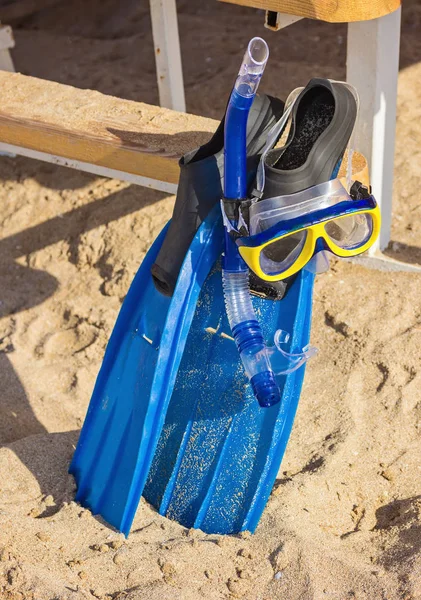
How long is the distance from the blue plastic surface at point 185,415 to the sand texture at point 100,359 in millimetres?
68

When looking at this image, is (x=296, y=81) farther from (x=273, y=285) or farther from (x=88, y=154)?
(x=273, y=285)

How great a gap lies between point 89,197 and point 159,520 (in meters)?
1.53

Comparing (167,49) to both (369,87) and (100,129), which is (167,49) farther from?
(369,87)

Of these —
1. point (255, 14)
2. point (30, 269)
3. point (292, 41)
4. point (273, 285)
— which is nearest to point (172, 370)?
point (273, 285)

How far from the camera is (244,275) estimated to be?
64.6 inches

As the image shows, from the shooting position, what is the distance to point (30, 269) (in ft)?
9.84

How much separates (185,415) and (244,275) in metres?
0.40

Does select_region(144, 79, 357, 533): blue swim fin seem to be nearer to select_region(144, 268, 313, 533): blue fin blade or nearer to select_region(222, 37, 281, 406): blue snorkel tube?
select_region(144, 268, 313, 533): blue fin blade

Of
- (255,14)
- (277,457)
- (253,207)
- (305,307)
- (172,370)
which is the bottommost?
(277,457)

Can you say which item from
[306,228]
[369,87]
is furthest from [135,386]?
[369,87]

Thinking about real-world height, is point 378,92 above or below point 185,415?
above

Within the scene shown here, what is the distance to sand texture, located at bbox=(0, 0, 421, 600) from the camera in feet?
5.49

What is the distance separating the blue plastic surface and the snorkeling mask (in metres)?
0.12

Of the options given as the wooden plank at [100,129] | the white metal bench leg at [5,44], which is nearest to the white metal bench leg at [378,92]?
the wooden plank at [100,129]
